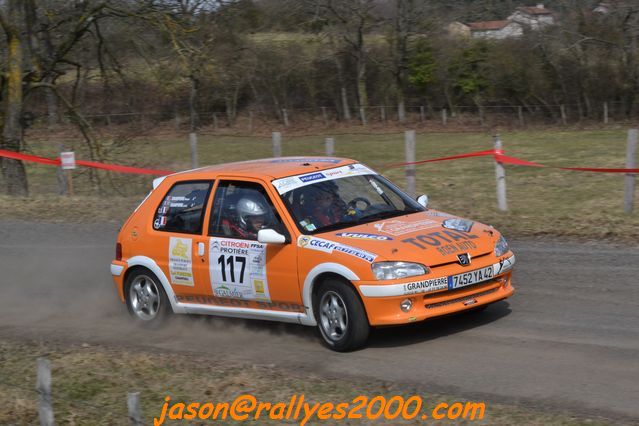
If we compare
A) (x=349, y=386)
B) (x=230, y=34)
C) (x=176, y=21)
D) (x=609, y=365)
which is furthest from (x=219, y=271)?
(x=230, y=34)

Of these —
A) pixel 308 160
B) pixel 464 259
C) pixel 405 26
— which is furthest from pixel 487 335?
pixel 405 26

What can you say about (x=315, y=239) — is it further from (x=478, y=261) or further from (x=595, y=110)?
(x=595, y=110)

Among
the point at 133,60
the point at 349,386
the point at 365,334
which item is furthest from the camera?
the point at 133,60

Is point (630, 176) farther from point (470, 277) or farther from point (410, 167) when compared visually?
point (470, 277)

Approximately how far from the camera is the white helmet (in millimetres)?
8578

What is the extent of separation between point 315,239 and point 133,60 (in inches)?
669

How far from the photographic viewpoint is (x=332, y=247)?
7801mm

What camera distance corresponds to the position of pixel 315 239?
8000 millimetres

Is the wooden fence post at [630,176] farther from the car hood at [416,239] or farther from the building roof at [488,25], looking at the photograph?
the building roof at [488,25]

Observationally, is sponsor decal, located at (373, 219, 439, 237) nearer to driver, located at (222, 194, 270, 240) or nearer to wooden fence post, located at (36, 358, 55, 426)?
driver, located at (222, 194, 270, 240)

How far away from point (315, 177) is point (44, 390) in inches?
155

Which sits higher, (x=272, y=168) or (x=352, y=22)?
(x=352, y=22)

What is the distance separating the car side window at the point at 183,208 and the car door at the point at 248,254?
0.64 ft

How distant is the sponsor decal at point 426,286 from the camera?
7.47 meters
